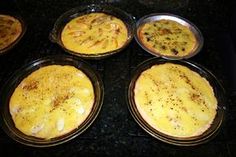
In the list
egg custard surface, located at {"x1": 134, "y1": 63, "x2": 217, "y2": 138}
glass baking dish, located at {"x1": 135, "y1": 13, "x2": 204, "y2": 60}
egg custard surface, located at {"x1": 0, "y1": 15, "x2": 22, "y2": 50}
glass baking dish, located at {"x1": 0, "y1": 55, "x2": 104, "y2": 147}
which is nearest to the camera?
glass baking dish, located at {"x1": 0, "y1": 55, "x2": 104, "y2": 147}

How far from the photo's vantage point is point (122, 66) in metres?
1.86

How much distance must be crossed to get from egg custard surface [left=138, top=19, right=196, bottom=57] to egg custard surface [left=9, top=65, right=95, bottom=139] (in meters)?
0.60

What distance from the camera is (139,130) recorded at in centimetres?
150

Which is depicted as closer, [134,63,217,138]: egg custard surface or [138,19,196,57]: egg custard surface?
[134,63,217,138]: egg custard surface

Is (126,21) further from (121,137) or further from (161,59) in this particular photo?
(121,137)

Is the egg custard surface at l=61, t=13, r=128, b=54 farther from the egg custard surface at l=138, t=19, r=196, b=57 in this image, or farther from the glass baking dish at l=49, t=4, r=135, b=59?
the egg custard surface at l=138, t=19, r=196, b=57

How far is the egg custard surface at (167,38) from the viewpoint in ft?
6.25

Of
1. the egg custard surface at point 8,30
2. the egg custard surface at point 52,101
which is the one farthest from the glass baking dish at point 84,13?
the egg custard surface at point 8,30

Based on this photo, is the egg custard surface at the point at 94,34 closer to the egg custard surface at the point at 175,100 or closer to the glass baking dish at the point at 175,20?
the glass baking dish at the point at 175,20

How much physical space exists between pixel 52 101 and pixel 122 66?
1.85 feet

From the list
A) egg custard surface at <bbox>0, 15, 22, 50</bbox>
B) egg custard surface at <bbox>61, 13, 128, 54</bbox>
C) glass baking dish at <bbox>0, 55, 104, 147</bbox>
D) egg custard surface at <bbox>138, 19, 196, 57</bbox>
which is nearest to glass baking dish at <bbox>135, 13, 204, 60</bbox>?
egg custard surface at <bbox>138, 19, 196, 57</bbox>

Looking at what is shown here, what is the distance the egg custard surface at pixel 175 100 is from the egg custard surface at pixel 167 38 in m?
0.15

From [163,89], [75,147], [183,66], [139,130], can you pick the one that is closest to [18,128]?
[75,147]

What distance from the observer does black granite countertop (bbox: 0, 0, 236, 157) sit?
4.68ft
